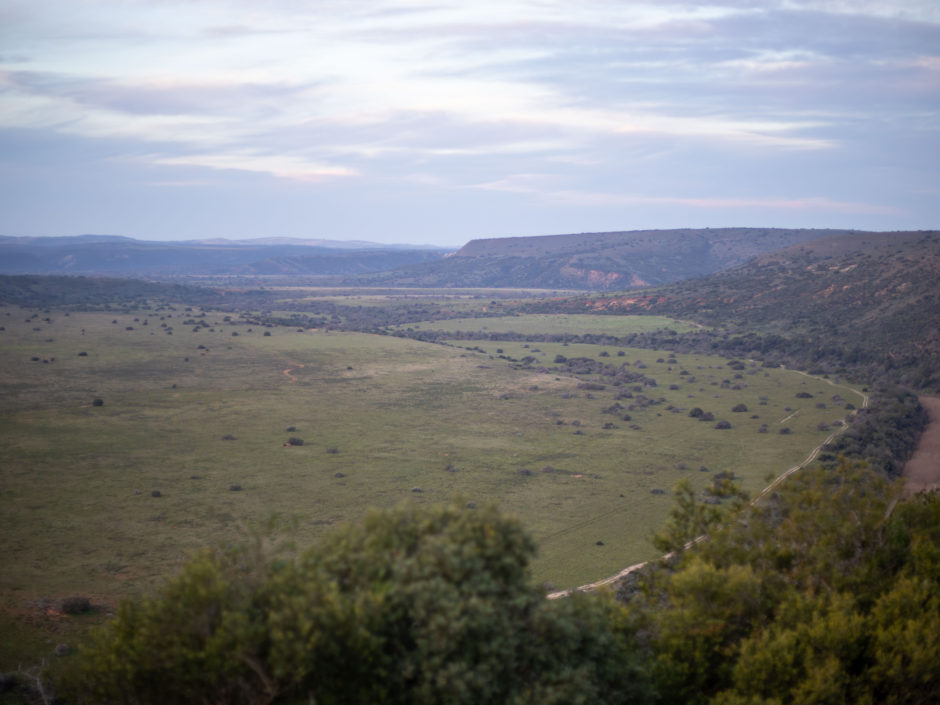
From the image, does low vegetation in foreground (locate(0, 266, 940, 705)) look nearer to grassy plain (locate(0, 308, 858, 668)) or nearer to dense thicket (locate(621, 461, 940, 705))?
dense thicket (locate(621, 461, 940, 705))

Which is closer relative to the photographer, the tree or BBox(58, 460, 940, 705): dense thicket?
the tree

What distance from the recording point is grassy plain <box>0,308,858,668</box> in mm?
25375

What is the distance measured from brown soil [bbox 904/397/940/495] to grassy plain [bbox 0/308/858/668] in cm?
514

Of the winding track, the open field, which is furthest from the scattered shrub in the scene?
the open field

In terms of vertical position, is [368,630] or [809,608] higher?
[368,630]

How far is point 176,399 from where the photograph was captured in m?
49.2

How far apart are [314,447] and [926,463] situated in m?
31.2

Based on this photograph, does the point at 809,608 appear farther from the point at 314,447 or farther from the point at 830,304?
the point at 830,304

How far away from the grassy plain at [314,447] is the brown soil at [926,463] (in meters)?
5.14

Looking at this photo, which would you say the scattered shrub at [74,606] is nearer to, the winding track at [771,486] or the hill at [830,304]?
the winding track at [771,486]

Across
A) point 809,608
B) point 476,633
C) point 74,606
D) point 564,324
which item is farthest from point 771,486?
point 564,324

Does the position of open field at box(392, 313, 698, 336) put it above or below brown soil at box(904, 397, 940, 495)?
above

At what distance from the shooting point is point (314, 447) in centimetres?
3925

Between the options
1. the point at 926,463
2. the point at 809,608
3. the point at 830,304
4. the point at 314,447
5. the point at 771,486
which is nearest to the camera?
the point at 809,608
